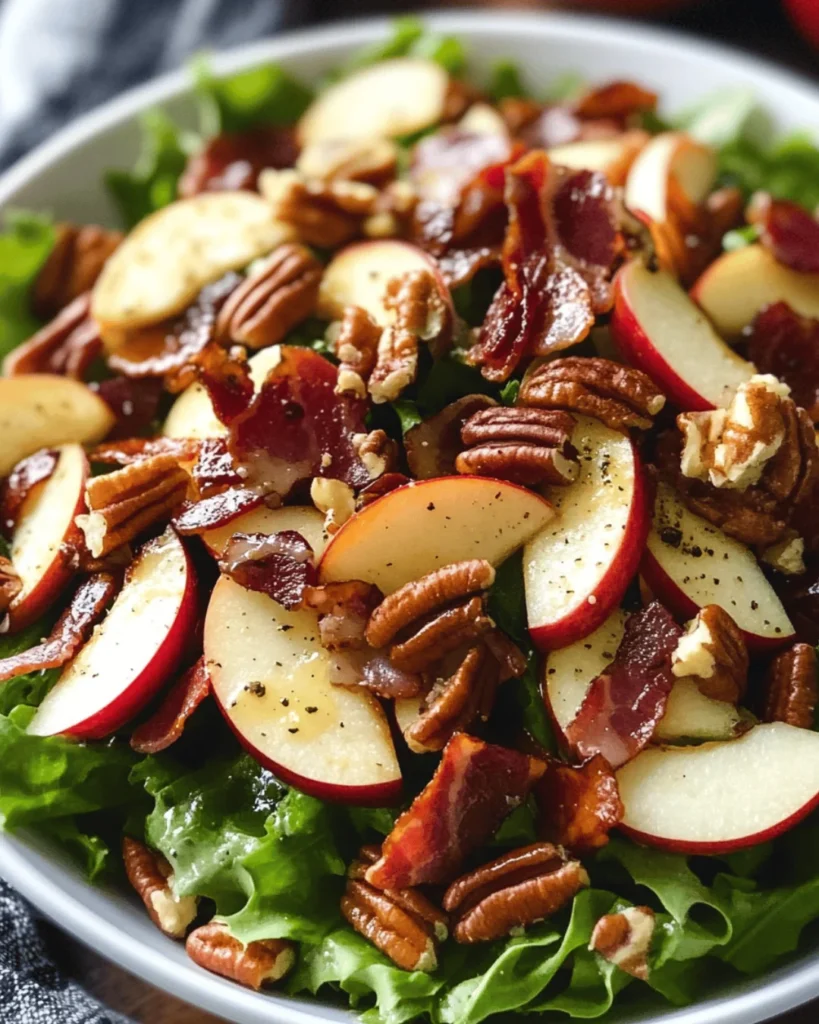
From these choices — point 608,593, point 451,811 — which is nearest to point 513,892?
point 451,811

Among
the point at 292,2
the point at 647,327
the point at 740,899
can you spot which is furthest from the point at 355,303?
the point at 292,2

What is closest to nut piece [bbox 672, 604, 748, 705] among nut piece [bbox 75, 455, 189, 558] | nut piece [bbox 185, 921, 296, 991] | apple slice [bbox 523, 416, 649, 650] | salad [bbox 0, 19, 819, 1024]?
salad [bbox 0, 19, 819, 1024]

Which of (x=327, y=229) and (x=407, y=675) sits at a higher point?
(x=327, y=229)

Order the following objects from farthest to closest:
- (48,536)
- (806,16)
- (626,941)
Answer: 1. (806,16)
2. (48,536)
3. (626,941)

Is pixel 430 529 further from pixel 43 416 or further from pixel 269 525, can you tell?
pixel 43 416

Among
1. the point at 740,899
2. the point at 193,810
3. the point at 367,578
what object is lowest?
the point at 740,899

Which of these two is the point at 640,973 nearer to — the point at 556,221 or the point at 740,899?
the point at 740,899

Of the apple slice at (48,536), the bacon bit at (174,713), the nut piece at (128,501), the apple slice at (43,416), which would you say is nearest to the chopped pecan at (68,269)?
the apple slice at (43,416)
